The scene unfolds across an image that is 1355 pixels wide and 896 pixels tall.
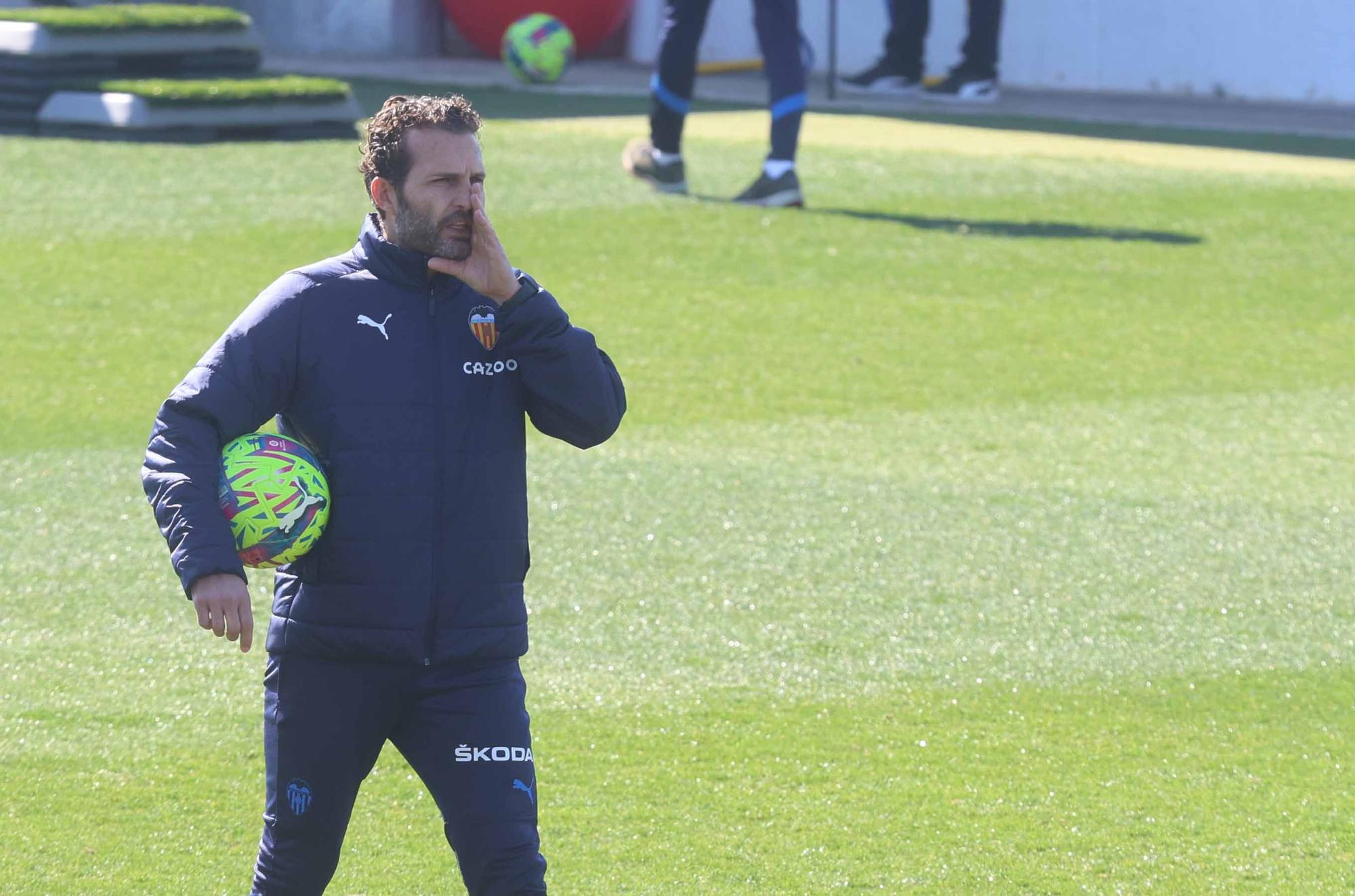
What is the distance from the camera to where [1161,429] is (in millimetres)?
8180

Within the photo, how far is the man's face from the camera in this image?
11.7 feet

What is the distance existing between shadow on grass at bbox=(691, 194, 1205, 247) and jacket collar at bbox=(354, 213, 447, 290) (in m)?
8.57

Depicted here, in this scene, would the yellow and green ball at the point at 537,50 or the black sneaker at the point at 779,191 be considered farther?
the yellow and green ball at the point at 537,50

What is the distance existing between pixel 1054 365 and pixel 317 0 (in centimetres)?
1537

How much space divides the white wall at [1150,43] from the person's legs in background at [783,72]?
316 inches

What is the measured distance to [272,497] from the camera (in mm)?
3498

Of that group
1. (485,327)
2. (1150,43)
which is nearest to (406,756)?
(485,327)

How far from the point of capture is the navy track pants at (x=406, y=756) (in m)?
3.51

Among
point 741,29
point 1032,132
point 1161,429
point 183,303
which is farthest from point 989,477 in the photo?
point 741,29

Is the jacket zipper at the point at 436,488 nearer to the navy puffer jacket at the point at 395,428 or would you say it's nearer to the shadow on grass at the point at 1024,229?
the navy puffer jacket at the point at 395,428

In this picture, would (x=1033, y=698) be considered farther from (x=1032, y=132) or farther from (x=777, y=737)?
Result: (x=1032, y=132)

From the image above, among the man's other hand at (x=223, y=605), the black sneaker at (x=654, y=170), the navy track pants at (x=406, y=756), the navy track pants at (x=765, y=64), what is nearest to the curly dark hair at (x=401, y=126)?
the man's other hand at (x=223, y=605)

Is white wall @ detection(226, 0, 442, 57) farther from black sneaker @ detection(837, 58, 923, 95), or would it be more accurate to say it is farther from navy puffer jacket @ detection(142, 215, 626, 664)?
navy puffer jacket @ detection(142, 215, 626, 664)

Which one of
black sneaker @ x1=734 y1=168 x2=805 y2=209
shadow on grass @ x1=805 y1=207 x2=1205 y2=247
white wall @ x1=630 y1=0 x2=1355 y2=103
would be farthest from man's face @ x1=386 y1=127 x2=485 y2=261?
white wall @ x1=630 y1=0 x2=1355 y2=103
